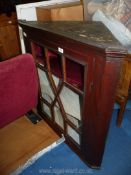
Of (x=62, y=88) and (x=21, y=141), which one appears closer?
(x=62, y=88)

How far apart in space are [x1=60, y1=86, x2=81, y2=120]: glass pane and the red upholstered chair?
0.25m

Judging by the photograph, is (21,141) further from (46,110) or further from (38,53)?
(38,53)

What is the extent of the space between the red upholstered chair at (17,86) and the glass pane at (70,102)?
0.83 feet

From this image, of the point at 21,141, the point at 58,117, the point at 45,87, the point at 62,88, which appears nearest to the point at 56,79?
the point at 62,88

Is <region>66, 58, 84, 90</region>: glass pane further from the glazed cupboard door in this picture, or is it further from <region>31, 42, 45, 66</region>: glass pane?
<region>31, 42, 45, 66</region>: glass pane

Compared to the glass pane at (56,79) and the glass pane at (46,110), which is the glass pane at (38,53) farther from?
the glass pane at (46,110)

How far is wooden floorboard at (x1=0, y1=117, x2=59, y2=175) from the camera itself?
1.17 meters

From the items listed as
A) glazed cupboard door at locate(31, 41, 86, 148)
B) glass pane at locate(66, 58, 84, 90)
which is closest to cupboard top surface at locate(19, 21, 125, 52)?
glazed cupboard door at locate(31, 41, 86, 148)

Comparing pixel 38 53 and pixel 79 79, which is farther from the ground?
pixel 38 53

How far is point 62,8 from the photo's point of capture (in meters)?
1.20

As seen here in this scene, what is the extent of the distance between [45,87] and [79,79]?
32 centimetres

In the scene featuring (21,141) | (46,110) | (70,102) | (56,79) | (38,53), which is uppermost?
(38,53)

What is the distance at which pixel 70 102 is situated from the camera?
107cm

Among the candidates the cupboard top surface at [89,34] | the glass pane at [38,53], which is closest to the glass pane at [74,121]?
the glass pane at [38,53]
